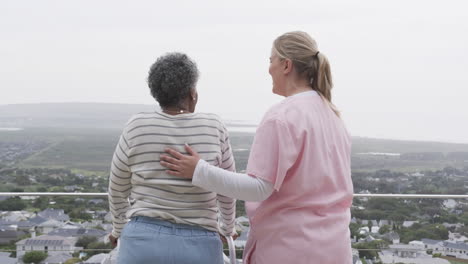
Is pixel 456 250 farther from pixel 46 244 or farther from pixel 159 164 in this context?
pixel 46 244

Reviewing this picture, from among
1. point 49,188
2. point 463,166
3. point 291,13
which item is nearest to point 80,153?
point 49,188

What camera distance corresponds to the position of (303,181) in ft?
4.51

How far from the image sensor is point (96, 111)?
4141 millimetres

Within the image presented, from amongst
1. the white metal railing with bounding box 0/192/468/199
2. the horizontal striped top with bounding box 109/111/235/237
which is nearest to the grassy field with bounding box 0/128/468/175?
A: the white metal railing with bounding box 0/192/468/199

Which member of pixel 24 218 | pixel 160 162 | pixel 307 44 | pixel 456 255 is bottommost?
pixel 456 255

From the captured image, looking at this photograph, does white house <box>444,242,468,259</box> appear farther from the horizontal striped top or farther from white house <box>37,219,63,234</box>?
white house <box>37,219,63,234</box>

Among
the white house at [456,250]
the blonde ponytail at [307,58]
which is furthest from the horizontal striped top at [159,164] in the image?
the white house at [456,250]

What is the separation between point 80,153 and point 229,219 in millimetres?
2125

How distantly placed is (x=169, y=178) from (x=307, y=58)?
1.75 ft

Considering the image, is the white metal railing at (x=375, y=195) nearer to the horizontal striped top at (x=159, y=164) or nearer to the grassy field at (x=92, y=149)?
the grassy field at (x=92, y=149)

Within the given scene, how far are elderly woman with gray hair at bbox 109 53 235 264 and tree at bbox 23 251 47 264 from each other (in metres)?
1.36

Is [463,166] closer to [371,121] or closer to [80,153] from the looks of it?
[371,121]

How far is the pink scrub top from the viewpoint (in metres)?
1.34

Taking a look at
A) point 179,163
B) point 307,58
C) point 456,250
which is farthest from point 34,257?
point 456,250
